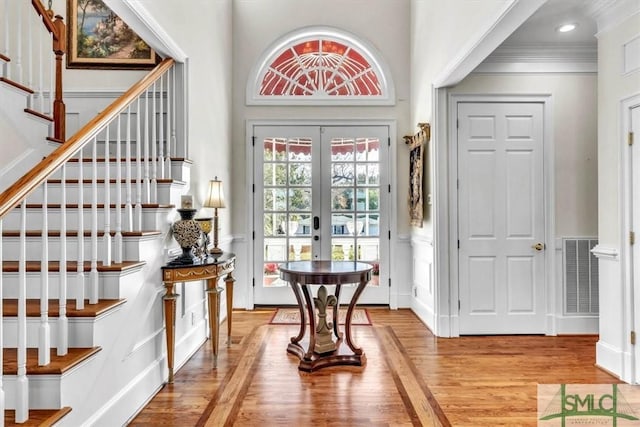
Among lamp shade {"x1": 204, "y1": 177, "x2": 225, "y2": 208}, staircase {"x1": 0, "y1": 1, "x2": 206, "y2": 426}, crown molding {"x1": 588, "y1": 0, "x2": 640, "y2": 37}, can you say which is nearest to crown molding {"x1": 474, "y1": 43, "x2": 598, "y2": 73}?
crown molding {"x1": 588, "y1": 0, "x2": 640, "y2": 37}

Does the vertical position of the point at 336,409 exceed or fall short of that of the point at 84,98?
it falls short

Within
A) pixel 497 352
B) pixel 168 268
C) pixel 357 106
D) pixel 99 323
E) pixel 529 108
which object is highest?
pixel 357 106

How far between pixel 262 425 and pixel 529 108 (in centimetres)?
365

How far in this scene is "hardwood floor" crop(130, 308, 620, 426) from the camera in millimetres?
2320

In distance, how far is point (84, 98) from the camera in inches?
152

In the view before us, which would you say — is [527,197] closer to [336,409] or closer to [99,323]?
[336,409]

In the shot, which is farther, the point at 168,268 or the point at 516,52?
the point at 516,52

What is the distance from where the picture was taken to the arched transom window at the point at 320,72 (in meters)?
4.95

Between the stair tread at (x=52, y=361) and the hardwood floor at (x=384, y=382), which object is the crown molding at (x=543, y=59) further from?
the stair tread at (x=52, y=361)

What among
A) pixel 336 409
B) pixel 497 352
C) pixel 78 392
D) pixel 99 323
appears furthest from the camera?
pixel 497 352

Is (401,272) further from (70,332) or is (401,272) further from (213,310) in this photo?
(70,332)

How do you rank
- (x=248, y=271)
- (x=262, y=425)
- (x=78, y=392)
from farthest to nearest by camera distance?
(x=248, y=271), (x=262, y=425), (x=78, y=392)

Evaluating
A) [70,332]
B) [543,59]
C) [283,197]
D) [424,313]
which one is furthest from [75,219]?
[543,59]

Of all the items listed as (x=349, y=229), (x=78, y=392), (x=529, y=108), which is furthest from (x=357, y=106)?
(x=78, y=392)
